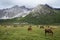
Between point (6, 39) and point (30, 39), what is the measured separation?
395cm

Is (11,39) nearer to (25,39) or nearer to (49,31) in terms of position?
(25,39)

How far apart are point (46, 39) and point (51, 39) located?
84cm

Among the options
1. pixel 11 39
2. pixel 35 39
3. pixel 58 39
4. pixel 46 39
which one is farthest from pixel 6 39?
pixel 58 39

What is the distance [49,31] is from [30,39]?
695 centimetres

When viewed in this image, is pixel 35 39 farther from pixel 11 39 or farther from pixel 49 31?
pixel 49 31

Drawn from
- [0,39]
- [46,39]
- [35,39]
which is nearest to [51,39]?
[46,39]

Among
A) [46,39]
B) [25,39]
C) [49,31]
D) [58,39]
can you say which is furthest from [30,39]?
[49,31]

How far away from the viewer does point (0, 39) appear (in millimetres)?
27188

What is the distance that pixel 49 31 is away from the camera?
108 ft

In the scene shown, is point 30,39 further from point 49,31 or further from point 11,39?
point 49,31

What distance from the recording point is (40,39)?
27.5 metres

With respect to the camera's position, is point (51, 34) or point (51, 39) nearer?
point (51, 39)

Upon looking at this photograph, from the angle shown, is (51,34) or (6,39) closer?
(6,39)

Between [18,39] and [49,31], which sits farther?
[49,31]
